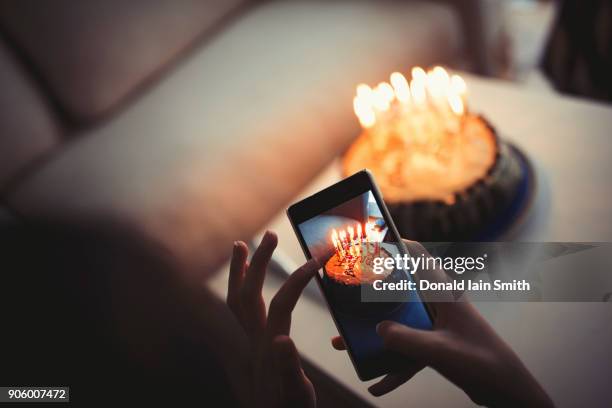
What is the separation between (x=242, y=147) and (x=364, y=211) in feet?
2.15

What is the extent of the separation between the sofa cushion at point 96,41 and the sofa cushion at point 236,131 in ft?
0.22

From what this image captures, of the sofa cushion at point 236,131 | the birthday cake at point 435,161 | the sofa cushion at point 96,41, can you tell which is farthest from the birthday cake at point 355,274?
the sofa cushion at point 96,41

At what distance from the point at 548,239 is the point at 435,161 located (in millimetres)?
196

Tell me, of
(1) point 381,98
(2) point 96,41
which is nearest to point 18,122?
(2) point 96,41

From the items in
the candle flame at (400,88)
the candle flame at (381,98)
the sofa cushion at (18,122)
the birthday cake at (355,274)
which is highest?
the sofa cushion at (18,122)

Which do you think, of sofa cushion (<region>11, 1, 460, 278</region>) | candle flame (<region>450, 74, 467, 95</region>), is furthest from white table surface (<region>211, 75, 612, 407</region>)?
sofa cushion (<region>11, 1, 460, 278</region>)

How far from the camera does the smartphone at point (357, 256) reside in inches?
21.9

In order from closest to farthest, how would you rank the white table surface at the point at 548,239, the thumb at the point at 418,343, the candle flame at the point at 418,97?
1. the thumb at the point at 418,343
2. the white table surface at the point at 548,239
3. the candle flame at the point at 418,97

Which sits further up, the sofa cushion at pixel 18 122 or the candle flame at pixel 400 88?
the sofa cushion at pixel 18 122

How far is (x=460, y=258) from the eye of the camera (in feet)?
2.17

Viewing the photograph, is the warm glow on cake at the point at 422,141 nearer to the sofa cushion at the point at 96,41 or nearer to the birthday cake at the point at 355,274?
the birthday cake at the point at 355,274

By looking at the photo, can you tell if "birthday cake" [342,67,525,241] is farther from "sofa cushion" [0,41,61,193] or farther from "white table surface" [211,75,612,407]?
"sofa cushion" [0,41,61,193]

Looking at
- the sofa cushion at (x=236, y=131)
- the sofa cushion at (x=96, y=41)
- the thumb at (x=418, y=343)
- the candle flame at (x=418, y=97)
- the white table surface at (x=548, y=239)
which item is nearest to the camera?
the thumb at (x=418, y=343)

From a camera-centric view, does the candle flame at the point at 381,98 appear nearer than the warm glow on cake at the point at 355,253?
No
